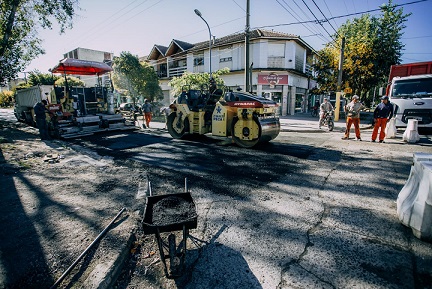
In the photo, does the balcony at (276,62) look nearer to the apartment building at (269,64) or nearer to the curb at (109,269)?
the apartment building at (269,64)

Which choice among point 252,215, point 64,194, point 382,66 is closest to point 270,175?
point 252,215

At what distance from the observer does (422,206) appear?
2.53m

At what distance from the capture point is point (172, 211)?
8.71 feet

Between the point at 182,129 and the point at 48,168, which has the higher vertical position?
the point at 182,129

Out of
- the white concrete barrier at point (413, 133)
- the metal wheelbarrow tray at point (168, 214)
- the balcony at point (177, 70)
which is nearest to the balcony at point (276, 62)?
the balcony at point (177, 70)

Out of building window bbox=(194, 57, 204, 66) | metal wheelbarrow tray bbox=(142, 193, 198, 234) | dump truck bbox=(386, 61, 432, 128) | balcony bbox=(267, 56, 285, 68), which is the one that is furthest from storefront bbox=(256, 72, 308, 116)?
metal wheelbarrow tray bbox=(142, 193, 198, 234)

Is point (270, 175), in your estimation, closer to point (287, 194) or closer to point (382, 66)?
point (287, 194)

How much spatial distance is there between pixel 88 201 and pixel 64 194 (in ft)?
2.19

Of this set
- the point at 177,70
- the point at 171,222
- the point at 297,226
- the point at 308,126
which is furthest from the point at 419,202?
the point at 177,70

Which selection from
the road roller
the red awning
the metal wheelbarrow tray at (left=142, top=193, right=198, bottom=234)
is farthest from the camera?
the red awning

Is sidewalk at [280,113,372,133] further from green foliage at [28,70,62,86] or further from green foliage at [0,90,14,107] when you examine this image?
green foliage at [0,90,14,107]

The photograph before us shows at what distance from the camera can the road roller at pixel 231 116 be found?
7.29 metres

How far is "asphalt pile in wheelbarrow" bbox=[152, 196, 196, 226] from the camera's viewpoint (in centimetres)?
246

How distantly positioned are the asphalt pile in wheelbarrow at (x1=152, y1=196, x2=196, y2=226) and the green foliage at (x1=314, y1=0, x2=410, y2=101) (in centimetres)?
1902
